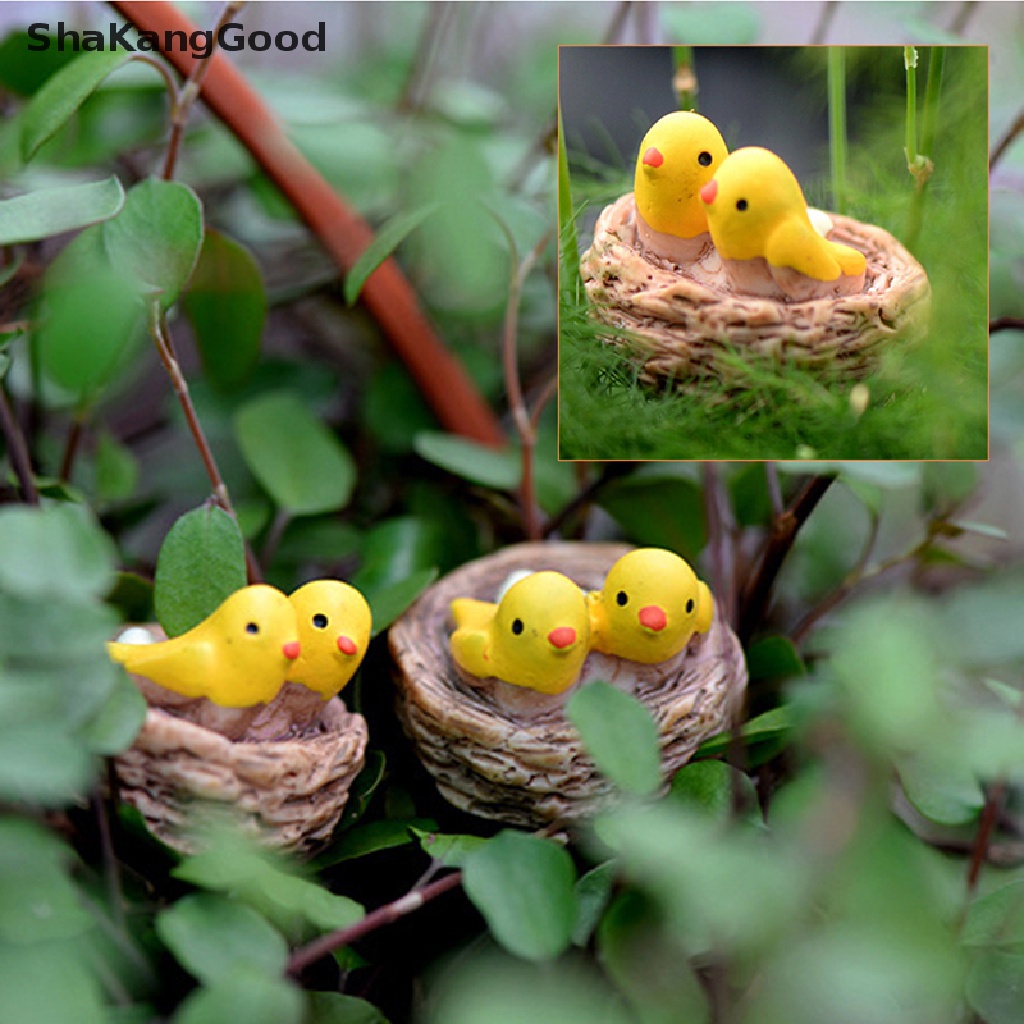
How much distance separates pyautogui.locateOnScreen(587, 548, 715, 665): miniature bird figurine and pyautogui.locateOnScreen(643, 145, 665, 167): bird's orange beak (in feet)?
0.65

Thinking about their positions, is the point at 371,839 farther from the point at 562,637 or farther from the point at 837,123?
the point at 837,123

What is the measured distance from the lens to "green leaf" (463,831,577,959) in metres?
0.39

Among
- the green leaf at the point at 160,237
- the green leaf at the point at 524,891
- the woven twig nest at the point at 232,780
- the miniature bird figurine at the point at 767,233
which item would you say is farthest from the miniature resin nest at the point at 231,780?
the miniature bird figurine at the point at 767,233

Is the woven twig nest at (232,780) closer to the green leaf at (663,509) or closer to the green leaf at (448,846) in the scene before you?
the green leaf at (448,846)

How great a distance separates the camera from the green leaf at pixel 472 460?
0.68 metres

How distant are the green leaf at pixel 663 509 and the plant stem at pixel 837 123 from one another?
0.64 ft

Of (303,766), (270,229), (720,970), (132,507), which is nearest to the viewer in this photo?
(720,970)

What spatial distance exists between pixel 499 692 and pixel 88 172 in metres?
0.53

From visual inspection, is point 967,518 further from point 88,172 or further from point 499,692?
point 88,172

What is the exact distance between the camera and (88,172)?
Answer: 82cm

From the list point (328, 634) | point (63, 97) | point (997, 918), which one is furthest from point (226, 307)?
point (997, 918)

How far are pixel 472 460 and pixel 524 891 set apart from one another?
13.5 inches

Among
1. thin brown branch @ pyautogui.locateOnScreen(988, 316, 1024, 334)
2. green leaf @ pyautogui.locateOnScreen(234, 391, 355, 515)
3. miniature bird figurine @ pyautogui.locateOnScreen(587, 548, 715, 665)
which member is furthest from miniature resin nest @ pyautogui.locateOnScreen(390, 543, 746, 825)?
thin brown branch @ pyautogui.locateOnScreen(988, 316, 1024, 334)

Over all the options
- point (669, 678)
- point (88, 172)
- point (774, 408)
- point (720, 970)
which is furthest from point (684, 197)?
point (88, 172)
